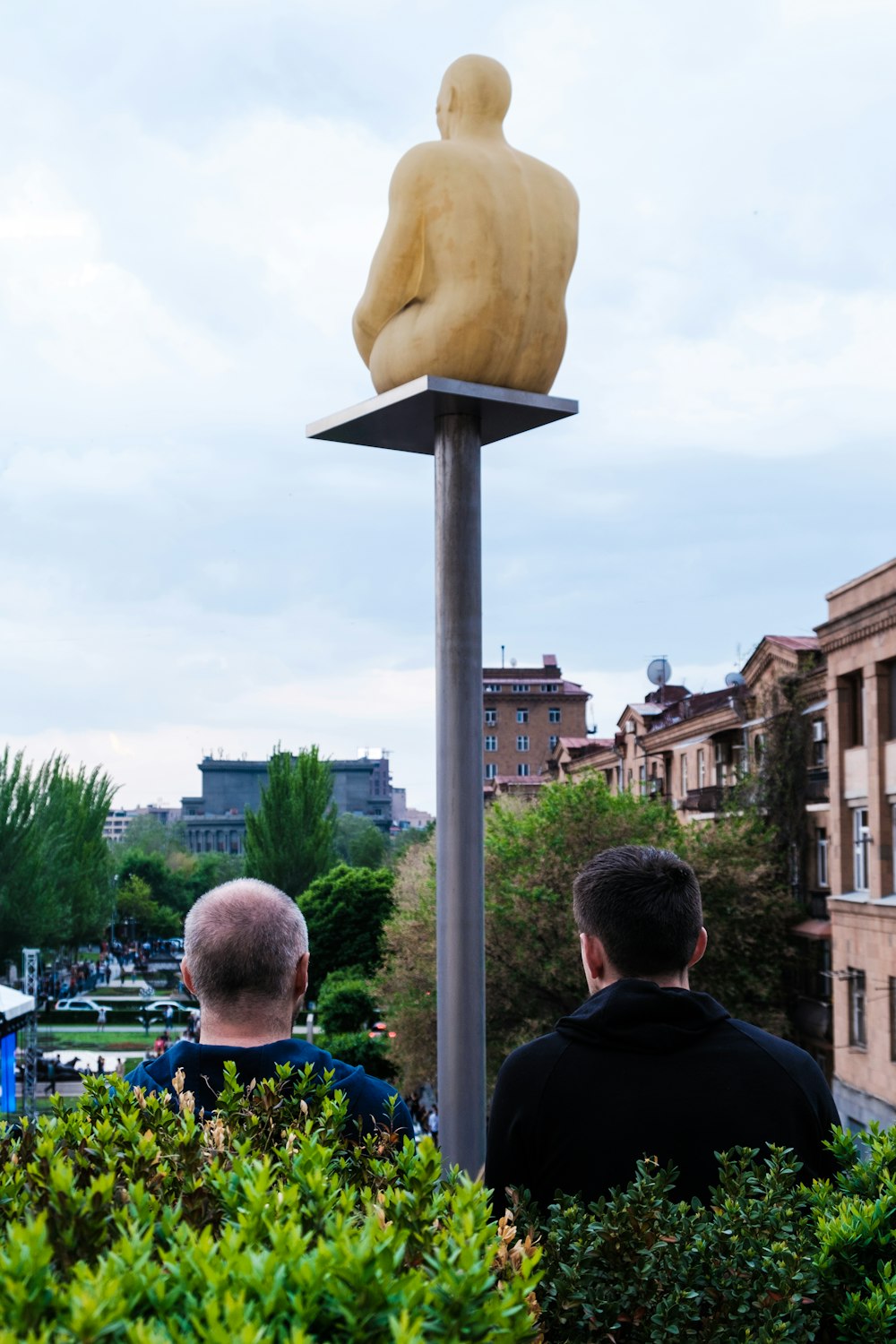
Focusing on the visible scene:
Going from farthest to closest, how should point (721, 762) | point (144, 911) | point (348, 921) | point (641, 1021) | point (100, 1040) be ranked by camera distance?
point (144, 911)
point (348, 921)
point (100, 1040)
point (721, 762)
point (641, 1021)

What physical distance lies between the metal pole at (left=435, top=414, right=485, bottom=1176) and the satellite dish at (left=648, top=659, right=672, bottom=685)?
3909 centimetres

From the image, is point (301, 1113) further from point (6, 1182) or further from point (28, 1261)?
point (28, 1261)

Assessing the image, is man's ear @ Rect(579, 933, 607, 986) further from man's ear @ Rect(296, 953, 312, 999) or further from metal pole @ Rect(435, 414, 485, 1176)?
metal pole @ Rect(435, 414, 485, 1176)

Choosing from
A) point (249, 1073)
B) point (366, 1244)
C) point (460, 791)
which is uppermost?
point (460, 791)

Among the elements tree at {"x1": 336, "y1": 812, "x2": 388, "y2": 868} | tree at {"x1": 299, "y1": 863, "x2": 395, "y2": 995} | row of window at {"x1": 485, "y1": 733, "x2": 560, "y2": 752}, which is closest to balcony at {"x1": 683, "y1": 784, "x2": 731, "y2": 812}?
tree at {"x1": 299, "y1": 863, "x2": 395, "y2": 995}

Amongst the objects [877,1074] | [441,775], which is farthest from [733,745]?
[441,775]

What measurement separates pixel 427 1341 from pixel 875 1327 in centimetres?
112

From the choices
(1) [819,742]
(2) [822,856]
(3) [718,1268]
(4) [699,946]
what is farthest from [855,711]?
(3) [718,1268]

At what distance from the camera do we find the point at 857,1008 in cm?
2394

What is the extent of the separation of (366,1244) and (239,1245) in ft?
0.79

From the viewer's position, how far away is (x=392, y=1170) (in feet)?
8.05

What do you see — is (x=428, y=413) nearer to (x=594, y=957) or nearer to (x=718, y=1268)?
(x=594, y=957)

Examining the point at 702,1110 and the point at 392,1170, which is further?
the point at 702,1110

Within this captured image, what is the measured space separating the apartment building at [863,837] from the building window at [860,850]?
2 centimetres
